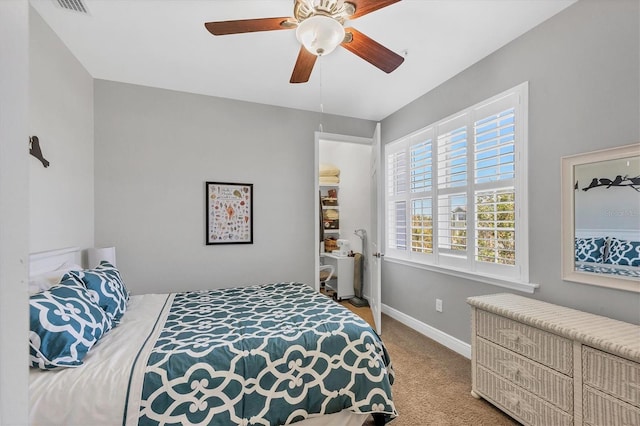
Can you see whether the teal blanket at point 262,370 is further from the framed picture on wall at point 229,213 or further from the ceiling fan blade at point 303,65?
the ceiling fan blade at point 303,65

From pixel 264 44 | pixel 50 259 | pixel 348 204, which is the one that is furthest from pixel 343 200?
pixel 50 259

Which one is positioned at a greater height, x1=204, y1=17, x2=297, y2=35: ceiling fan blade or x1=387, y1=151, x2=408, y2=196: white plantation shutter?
x1=204, y1=17, x2=297, y2=35: ceiling fan blade

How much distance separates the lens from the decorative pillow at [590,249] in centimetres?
177

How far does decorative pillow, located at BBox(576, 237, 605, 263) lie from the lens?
5.80 ft

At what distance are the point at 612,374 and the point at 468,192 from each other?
1.64 metres

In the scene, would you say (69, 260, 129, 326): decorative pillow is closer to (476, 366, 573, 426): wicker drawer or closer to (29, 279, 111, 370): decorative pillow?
(29, 279, 111, 370): decorative pillow

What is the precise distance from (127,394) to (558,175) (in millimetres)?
2813

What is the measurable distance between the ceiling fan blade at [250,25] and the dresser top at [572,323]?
217 cm

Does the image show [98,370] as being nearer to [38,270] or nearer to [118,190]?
[38,270]

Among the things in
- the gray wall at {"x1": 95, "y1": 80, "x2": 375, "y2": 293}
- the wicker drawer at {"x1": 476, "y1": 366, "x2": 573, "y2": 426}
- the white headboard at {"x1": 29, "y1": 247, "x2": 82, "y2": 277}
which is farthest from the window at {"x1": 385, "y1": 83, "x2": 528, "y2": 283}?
the white headboard at {"x1": 29, "y1": 247, "x2": 82, "y2": 277}

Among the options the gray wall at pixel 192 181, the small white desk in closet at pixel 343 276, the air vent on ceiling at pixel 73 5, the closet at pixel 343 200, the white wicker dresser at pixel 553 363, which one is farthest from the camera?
the closet at pixel 343 200

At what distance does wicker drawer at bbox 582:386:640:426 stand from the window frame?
78 cm

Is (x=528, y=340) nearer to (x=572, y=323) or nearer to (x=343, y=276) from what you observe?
(x=572, y=323)

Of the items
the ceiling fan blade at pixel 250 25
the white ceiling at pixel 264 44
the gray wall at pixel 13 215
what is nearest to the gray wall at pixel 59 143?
the white ceiling at pixel 264 44
